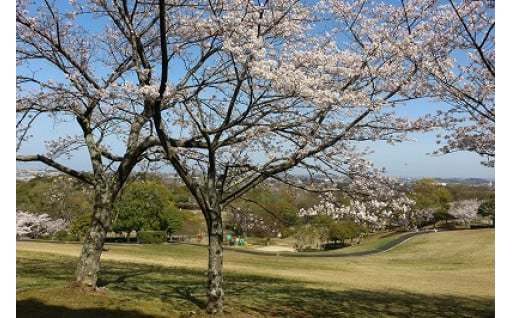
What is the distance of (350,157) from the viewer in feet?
29.6

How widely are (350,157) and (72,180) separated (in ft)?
28.7

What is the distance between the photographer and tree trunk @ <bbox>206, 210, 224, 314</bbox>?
315 inches

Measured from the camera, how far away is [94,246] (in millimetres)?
9664

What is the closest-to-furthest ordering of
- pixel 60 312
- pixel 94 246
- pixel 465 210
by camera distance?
pixel 60 312 < pixel 94 246 < pixel 465 210

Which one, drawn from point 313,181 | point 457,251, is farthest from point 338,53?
point 457,251

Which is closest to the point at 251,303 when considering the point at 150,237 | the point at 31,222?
the point at 31,222

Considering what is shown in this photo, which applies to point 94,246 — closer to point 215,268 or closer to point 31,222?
point 215,268

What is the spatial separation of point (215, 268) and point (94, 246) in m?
3.31

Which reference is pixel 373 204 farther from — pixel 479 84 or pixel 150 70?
pixel 150 70

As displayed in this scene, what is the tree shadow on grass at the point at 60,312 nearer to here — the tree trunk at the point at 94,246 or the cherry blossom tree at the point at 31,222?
the tree trunk at the point at 94,246

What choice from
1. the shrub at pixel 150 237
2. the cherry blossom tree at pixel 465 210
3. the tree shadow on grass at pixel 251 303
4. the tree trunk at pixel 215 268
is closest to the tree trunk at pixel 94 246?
the tree shadow on grass at pixel 251 303

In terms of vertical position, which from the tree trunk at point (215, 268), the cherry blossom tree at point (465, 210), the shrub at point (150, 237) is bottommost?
the shrub at point (150, 237)

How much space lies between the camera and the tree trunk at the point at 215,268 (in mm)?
7992

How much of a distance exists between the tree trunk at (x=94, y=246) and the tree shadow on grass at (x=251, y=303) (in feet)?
2.12
